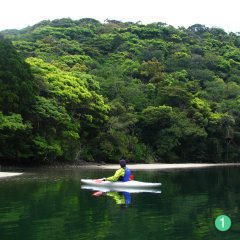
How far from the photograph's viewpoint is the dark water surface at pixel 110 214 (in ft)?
36.3

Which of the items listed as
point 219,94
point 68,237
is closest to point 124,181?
point 68,237

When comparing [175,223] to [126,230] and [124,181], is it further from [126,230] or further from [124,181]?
[124,181]

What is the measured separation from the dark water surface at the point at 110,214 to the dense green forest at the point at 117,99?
15668mm

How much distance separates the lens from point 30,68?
1519 inches

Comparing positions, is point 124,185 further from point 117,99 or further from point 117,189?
point 117,99

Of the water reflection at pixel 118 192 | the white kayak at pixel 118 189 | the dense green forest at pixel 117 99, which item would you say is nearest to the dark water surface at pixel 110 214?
the water reflection at pixel 118 192

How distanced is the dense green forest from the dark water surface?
15.7 metres

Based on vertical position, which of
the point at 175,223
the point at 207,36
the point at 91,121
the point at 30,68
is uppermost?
the point at 207,36

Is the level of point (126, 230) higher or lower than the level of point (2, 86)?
lower

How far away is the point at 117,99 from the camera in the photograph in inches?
2028

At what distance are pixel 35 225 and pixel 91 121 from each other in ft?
99.9

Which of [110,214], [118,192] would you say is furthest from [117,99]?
[110,214]

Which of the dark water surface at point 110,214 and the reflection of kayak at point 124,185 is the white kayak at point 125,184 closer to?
the reflection of kayak at point 124,185

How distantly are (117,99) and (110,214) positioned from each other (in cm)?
3795
